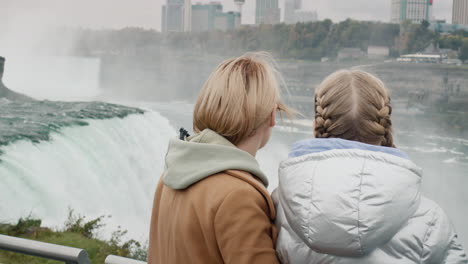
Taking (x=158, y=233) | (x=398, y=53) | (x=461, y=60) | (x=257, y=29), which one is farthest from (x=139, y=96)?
(x=158, y=233)

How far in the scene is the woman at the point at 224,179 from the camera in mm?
725

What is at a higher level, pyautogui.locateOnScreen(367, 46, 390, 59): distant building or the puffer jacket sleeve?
pyautogui.locateOnScreen(367, 46, 390, 59): distant building

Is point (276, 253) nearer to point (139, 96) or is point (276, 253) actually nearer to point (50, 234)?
point (50, 234)

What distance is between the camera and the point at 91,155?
14.3ft

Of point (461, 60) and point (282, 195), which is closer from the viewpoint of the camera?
point (282, 195)

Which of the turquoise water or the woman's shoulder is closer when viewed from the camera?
the woman's shoulder

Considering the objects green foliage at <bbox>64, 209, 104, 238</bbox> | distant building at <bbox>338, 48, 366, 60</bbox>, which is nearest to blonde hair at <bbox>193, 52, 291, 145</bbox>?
green foliage at <bbox>64, 209, 104, 238</bbox>

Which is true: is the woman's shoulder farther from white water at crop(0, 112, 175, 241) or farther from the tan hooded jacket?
white water at crop(0, 112, 175, 241)

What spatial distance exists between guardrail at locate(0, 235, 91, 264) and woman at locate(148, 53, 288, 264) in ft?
1.86

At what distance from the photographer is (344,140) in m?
0.80

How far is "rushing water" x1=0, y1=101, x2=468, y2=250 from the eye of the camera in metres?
3.78

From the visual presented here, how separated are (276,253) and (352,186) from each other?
0.47ft

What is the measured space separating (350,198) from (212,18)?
4.95m

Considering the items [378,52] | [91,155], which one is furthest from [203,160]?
[378,52]
